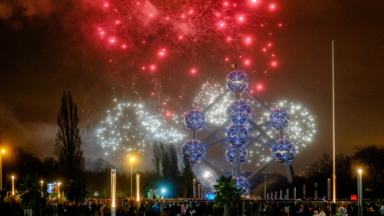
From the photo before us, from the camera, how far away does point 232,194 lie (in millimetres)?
23125

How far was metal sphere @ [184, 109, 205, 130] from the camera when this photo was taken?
42031 millimetres

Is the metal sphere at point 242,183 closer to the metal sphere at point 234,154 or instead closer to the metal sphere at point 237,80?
the metal sphere at point 234,154

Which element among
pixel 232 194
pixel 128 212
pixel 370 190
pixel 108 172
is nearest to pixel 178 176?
pixel 108 172

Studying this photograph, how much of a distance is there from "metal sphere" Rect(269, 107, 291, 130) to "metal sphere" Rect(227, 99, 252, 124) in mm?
4290

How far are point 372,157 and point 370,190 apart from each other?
4.49m

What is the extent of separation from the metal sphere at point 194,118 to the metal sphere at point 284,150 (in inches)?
301

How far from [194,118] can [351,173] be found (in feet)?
95.4

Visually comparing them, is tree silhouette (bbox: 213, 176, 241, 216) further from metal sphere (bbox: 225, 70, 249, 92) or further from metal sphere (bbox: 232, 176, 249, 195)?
metal sphere (bbox: 225, 70, 249, 92)

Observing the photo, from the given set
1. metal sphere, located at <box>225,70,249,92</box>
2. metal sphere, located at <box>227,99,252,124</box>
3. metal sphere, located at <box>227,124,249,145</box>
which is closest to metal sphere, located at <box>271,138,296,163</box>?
metal sphere, located at <box>227,124,249,145</box>

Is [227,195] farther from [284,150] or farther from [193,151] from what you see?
[284,150]

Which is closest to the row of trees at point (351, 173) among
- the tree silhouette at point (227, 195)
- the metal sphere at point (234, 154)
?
the metal sphere at point (234, 154)

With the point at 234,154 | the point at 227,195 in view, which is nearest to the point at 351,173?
the point at 234,154

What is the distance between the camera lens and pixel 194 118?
4203cm

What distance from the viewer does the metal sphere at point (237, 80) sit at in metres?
40.9
